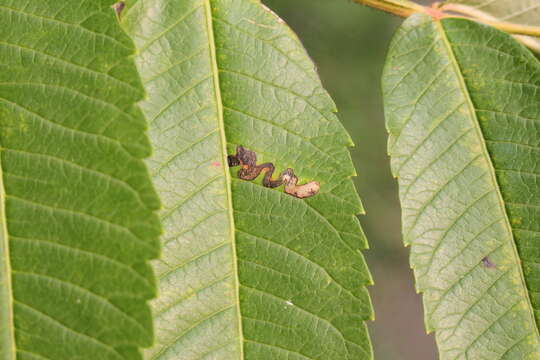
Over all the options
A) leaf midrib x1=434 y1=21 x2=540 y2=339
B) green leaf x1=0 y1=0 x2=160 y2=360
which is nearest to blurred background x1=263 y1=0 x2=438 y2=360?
leaf midrib x1=434 y1=21 x2=540 y2=339

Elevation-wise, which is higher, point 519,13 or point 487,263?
point 519,13

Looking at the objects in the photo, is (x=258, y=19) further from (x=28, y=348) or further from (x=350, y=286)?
(x=28, y=348)

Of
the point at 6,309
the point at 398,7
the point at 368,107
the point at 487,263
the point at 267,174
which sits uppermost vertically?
the point at 368,107

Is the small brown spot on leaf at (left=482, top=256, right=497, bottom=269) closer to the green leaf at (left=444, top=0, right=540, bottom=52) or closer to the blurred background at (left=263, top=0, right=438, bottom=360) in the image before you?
the green leaf at (left=444, top=0, right=540, bottom=52)

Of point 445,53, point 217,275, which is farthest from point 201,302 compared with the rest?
point 445,53

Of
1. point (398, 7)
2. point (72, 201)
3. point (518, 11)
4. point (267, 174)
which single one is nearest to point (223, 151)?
point (267, 174)

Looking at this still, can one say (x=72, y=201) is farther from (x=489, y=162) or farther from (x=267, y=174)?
(x=489, y=162)
